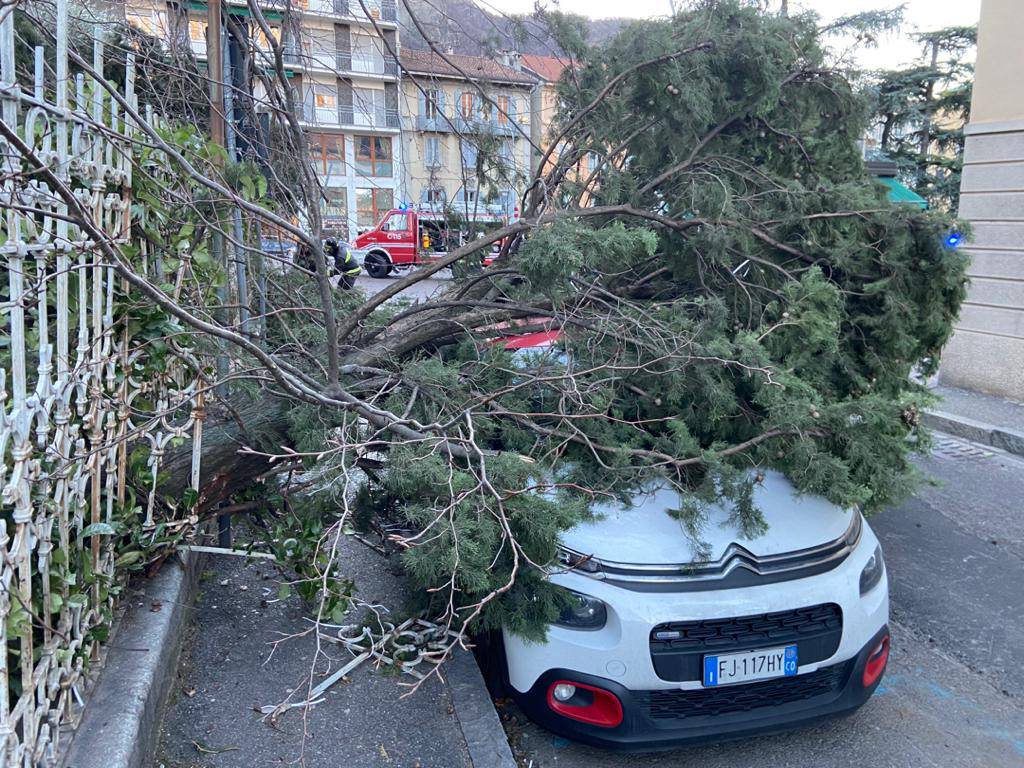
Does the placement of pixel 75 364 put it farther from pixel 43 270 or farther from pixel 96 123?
pixel 96 123

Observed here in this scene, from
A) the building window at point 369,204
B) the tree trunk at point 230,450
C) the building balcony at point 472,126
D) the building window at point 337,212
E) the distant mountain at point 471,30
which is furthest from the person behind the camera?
the building window at point 369,204

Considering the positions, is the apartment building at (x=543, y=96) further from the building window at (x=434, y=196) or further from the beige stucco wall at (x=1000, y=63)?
the beige stucco wall at (x=1000, y=63)

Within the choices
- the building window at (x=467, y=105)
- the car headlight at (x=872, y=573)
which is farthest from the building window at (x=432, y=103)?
the car headlight at (x=872, y=573)

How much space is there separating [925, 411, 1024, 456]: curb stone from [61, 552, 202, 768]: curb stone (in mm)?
6585

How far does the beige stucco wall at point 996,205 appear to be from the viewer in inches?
366

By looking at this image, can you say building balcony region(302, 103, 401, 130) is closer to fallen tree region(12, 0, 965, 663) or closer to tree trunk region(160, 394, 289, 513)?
fallen tree region(12, 0, 965, 663)

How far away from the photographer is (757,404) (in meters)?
3.88

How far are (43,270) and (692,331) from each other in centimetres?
278

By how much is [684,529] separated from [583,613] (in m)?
0.54

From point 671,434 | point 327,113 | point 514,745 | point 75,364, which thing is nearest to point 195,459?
point 75,364

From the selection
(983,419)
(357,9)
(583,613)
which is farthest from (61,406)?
(983,419)

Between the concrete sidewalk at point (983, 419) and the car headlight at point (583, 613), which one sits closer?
the car headlight at point (583, 613)

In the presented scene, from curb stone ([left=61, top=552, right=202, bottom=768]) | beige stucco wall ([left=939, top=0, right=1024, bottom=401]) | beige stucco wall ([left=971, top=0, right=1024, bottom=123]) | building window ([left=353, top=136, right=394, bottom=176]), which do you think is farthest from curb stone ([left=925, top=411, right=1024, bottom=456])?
curb stone ([left=61, top=552, right=202, bottom=768])

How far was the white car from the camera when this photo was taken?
119 inches
